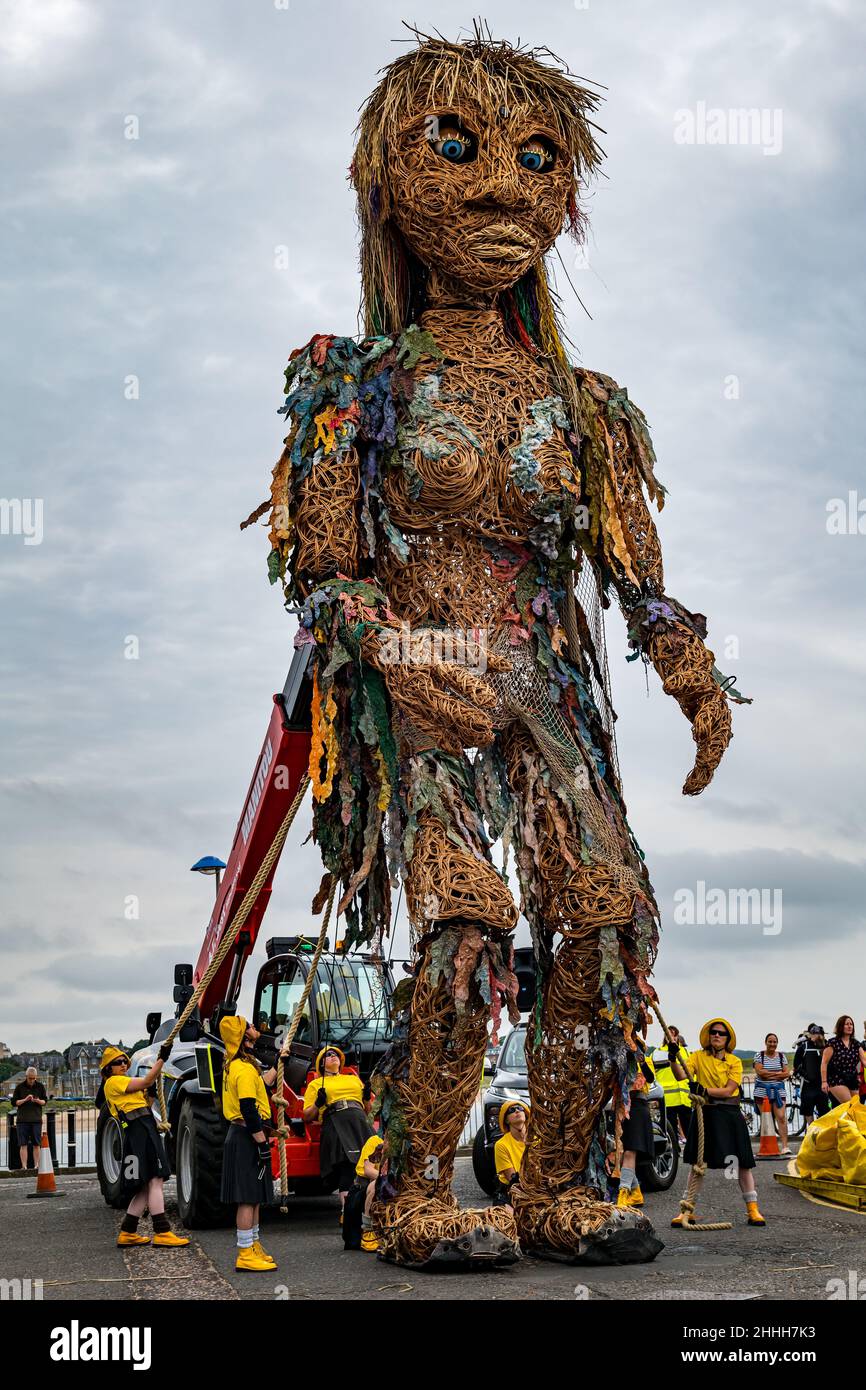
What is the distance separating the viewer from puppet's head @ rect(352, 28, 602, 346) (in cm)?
609

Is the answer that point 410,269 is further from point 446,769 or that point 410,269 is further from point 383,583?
point 446,769

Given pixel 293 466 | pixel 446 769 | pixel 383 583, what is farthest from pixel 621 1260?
pixel 293 466

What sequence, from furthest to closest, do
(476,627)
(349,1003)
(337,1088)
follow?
(349,1003) < (337,1088) < (476,627)

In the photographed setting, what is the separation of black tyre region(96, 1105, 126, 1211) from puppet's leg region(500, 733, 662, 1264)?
4.90 m

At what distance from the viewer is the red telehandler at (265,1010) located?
26.2 ft

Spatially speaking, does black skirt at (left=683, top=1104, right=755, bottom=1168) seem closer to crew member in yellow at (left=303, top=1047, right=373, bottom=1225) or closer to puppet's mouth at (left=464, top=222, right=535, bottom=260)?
crew member in yellow at (left=303, top=1047, right=373, bottom=1225)

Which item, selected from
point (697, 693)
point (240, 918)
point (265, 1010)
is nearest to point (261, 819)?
point (240, 918)

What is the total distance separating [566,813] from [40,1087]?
9.58 m

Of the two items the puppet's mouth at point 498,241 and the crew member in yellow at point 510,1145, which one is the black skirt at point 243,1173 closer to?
the crew member in yellow at point 510,1145

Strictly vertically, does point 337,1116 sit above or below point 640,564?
below

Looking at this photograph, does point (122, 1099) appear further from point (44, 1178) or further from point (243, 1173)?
point (44, 1178)

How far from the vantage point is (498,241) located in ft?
20.1

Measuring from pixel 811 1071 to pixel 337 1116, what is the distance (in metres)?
6.44

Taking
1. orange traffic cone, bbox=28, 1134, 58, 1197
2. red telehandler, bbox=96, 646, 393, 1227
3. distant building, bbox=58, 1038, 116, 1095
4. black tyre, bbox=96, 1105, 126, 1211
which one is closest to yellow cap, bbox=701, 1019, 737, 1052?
red telehandler, bbox=96, 646, 393, 1227
